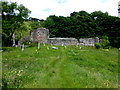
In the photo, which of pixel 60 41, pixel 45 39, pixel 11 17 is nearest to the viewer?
pixel 11 17

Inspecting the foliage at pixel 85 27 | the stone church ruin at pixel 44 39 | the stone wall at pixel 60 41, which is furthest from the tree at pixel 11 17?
the foliage at pixel 85 27

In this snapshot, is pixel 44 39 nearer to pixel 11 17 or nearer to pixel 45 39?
pixel 45 39

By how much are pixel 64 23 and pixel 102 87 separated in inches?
2031

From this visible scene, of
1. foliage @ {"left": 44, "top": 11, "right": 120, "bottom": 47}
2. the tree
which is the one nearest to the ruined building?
the tree

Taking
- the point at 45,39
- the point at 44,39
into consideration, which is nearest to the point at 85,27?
the point at 45,39

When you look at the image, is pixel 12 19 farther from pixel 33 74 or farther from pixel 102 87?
pixel 102 87

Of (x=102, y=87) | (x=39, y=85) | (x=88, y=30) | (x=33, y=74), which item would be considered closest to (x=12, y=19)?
(x=33, y=74)

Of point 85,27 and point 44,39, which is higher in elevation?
point 85,27

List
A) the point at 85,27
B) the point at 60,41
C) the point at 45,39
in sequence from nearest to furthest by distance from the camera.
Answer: the point at 60,41 < the point at 45,39 < the point at 85,27

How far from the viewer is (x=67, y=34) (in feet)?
193

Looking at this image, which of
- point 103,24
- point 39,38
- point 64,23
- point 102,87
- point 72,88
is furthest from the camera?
point 64,23

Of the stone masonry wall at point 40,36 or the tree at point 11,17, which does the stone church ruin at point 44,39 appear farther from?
the tree at point 11,17

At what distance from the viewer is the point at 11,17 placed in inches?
1258

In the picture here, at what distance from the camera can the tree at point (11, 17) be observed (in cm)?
2931
